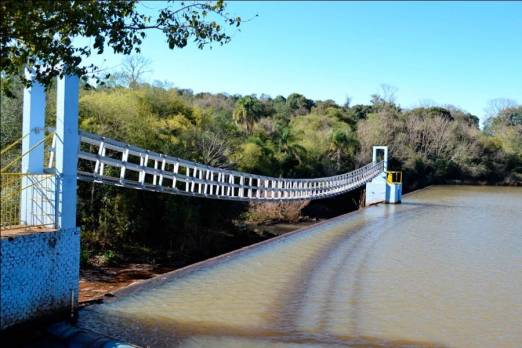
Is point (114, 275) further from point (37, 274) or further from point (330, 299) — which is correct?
point (37, 274)

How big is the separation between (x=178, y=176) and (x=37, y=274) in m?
4.67

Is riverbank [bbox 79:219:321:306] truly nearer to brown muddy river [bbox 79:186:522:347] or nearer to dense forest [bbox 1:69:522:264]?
dense forest [bbox 1:69:522:264]

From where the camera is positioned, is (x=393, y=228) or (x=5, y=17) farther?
(x=393, y=228)

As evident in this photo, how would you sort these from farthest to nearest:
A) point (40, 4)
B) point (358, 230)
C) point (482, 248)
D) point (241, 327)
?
point (358, 230), point (482, 248), point (241, 327), point (40, 4)

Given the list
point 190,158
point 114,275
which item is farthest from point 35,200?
point 190,158

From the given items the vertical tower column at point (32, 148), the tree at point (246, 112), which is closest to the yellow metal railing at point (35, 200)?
the vertical tower column at point (32, 148)

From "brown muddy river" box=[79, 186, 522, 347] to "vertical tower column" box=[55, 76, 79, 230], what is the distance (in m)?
1.35

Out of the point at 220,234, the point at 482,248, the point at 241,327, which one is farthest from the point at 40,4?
the point at 220,234

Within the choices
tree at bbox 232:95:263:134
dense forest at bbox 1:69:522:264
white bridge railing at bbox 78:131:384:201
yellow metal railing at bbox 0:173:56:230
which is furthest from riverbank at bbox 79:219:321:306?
tree at bbox 232:95:263:134

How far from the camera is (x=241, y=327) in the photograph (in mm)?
6445

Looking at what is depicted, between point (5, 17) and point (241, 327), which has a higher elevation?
point (5, 17)

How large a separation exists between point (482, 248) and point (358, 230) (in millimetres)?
3700

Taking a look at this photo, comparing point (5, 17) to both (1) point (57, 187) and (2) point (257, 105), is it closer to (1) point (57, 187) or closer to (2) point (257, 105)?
(1) point (57, 187)

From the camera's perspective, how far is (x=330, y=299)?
310 inches
